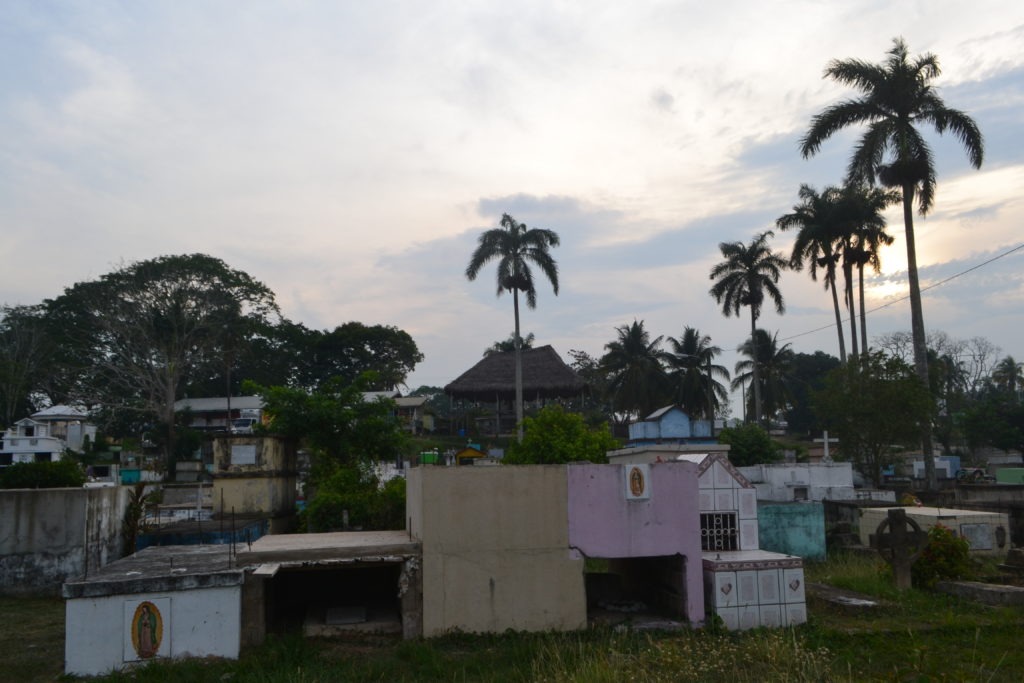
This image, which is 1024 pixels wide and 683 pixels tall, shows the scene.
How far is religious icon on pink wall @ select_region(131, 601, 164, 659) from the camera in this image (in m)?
12.9

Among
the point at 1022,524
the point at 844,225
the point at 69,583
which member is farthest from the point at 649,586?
the point at 844,225

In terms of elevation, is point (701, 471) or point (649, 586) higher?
point (701, 471)

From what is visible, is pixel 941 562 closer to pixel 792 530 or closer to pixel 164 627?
pixel 792 530

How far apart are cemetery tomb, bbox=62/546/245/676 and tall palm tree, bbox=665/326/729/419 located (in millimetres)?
44785

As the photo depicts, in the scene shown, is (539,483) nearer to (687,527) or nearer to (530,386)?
(687,527)

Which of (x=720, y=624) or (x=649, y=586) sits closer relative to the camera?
(x=720, y=624)

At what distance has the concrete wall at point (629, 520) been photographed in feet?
49.8

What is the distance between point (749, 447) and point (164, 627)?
2843 cm

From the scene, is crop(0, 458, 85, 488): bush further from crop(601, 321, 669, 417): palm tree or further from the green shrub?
crop(601, 321, 669, 417): palm tree

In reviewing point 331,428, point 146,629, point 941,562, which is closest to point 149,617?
point 146,629

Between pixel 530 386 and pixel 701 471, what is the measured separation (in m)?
39.6

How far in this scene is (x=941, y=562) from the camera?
696 inches

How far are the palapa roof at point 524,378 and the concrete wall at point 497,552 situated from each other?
39422 millimetres

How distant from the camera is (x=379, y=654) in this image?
43.8 ft
